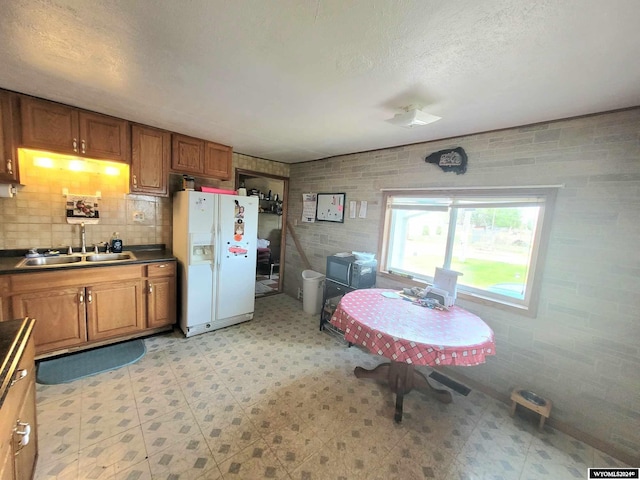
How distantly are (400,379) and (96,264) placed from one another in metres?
2.94

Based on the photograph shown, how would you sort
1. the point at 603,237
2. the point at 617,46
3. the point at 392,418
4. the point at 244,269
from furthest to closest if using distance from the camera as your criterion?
1. the point at 244,269
2. the point at 392,418
3. the point at 603,237
4. the point at 617,46

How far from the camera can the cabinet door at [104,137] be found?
2336 mm

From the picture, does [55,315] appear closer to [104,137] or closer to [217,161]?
[104,137]

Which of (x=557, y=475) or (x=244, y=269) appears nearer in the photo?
(x=557, y=475)

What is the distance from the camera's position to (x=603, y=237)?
69.6 inches

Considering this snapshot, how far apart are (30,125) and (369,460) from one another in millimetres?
3614

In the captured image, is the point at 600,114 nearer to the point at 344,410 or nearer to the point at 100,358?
the point at 344,410

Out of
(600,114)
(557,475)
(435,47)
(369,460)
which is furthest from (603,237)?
(369,460)

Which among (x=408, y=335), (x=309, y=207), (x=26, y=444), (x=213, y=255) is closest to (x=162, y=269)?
(x=213, y=255)

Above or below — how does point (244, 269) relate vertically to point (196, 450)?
above

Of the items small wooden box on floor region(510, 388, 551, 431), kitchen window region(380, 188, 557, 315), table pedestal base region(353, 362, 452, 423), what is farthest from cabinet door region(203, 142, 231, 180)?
small wooden box on floor region(510, 388, 551, 431)

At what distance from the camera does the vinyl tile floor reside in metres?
1.51

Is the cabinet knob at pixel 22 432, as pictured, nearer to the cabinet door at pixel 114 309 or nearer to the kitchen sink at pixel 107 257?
the cabinet door at pixel 114 309

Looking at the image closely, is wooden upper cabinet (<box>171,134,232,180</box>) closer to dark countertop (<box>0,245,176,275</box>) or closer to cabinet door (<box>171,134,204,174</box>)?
cabinet door (<box>171,134,204,174</box>)
